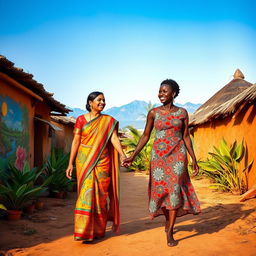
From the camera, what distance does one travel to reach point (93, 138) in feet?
12.9

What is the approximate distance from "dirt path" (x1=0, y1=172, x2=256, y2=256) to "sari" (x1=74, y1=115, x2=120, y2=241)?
236mm

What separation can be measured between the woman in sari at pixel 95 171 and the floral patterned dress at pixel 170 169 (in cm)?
53

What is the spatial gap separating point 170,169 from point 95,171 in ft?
3.14

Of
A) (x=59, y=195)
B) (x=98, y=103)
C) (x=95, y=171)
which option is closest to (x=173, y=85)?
(x=98, y=103)

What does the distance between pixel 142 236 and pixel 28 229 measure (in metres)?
1.76

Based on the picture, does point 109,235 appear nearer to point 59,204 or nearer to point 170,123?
point 170,123

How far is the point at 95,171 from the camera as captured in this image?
387cm

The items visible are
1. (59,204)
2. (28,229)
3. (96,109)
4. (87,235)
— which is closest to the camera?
(87,235)

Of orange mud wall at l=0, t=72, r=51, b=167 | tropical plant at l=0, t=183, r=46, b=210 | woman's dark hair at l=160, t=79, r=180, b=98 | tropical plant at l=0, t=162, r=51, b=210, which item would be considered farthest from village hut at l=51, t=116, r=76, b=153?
woman's dark hair at l=160, t=79, r=180, b=98

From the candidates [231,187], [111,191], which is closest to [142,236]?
[111,191]

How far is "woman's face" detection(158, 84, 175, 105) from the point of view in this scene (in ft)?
12.6

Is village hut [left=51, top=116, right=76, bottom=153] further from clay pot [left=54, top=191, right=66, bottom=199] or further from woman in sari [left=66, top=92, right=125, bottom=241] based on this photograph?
woman in sari [left=66, top=92, right=125, bottom=241]

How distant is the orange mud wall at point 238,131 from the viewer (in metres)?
6.90

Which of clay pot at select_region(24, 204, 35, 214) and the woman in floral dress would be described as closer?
the woman in floral dress
